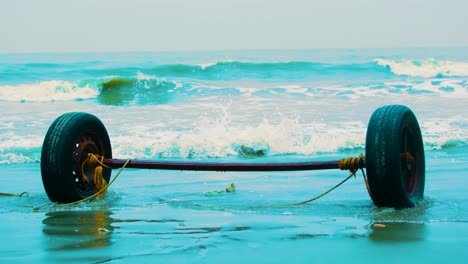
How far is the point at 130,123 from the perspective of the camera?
14.1 meters

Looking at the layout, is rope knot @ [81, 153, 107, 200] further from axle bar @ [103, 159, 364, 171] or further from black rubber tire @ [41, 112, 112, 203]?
axle bar @ [103, 159, 364, 171]

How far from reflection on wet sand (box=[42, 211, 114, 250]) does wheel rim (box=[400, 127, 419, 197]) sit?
2.40 meters

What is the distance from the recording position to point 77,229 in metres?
5.23

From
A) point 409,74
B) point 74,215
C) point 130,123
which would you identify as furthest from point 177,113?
point 409,74

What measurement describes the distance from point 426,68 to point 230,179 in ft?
85.6

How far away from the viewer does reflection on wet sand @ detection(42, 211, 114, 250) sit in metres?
4.74

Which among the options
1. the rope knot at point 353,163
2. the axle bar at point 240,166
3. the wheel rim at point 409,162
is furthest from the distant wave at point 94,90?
the rope knot at point 353,163

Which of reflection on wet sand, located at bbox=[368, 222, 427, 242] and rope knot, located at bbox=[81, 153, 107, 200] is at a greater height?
rope knot, located at bbox=[81, 153, 107, 200]

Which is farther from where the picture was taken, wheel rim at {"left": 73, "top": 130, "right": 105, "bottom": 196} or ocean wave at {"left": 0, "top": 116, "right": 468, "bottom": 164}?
ocean wave at {"left": 0, "top": 116, "right": 468, "bottom": 164}

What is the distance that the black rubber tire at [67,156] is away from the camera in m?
6.12

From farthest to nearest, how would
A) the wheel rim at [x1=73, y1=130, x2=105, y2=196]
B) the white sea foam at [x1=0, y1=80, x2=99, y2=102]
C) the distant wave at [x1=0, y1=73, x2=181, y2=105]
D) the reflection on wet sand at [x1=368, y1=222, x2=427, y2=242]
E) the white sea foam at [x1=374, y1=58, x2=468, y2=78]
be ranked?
the white sea foam at [x1=374, y1=58, x2=468, y2=78] → the white sea foam at [x1=0, y1=80, x2=99, y2=102] → the distant wave at [x1=0, y1=73, x2=181, y2=105] → the wheel rim at [x1=73, y1=130, x2=105, y2=196] → the reflection on wet sand at [x1=368, y1=222, x2=427, y2=242]

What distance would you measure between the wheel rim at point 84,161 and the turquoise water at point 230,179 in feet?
0.78

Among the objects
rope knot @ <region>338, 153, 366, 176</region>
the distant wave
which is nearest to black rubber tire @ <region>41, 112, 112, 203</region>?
rope knot @ <region>338, 153, 366, 176</region>

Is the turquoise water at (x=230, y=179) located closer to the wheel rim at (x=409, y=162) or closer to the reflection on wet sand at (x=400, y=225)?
the reflection on wet sand at (x=400, y=225)
